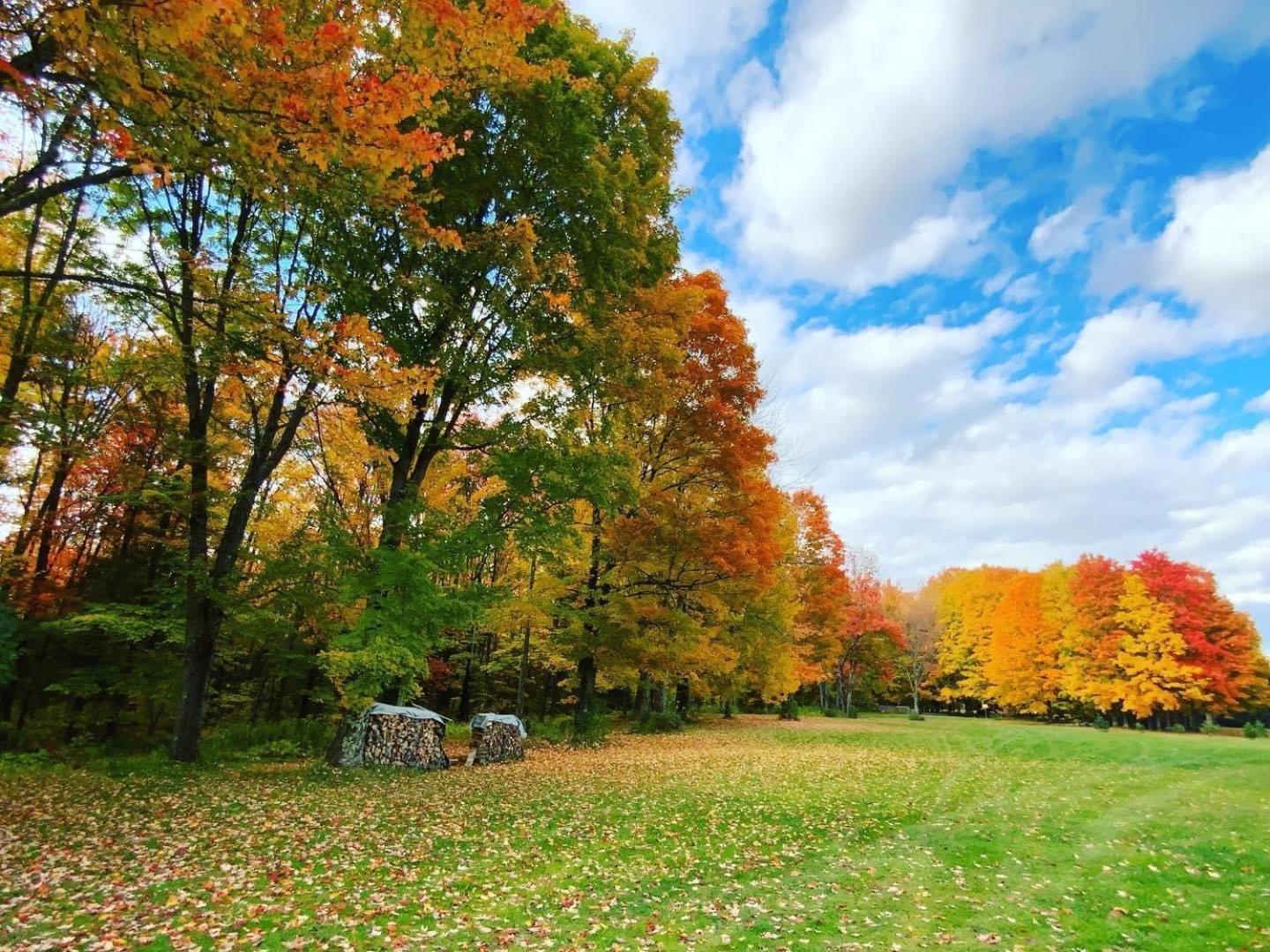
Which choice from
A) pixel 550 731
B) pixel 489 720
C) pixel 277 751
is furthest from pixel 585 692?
pixel 277 751

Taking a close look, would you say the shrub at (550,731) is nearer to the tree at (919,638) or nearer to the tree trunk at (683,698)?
the tree trunk at (683,698)

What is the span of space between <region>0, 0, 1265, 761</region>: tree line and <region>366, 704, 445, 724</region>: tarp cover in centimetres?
82

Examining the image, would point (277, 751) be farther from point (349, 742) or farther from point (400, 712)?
point (400, 712)

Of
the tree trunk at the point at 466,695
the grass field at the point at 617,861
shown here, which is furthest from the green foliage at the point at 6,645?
the tree trunk at the point at 466,695

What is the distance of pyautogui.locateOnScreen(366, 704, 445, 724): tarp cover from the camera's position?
13047 millimetres

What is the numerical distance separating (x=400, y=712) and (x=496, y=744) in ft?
8.11

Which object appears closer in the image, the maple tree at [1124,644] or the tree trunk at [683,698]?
the tree trunk at [683,698]

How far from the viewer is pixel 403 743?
13.1 metres

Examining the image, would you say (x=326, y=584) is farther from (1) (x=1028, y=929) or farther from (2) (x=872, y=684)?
(2) (x=872, y=684)

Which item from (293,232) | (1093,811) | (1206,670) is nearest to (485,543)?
(293,232)

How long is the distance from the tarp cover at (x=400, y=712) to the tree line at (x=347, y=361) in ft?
2.70

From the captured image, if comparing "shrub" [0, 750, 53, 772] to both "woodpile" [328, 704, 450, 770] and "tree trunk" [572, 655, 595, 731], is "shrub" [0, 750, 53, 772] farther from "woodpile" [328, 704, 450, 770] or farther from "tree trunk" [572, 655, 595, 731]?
"tree trunk" [572, 655, 595, 731]

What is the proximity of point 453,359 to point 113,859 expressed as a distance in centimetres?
799

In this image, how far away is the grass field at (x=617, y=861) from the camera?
4980 mm
